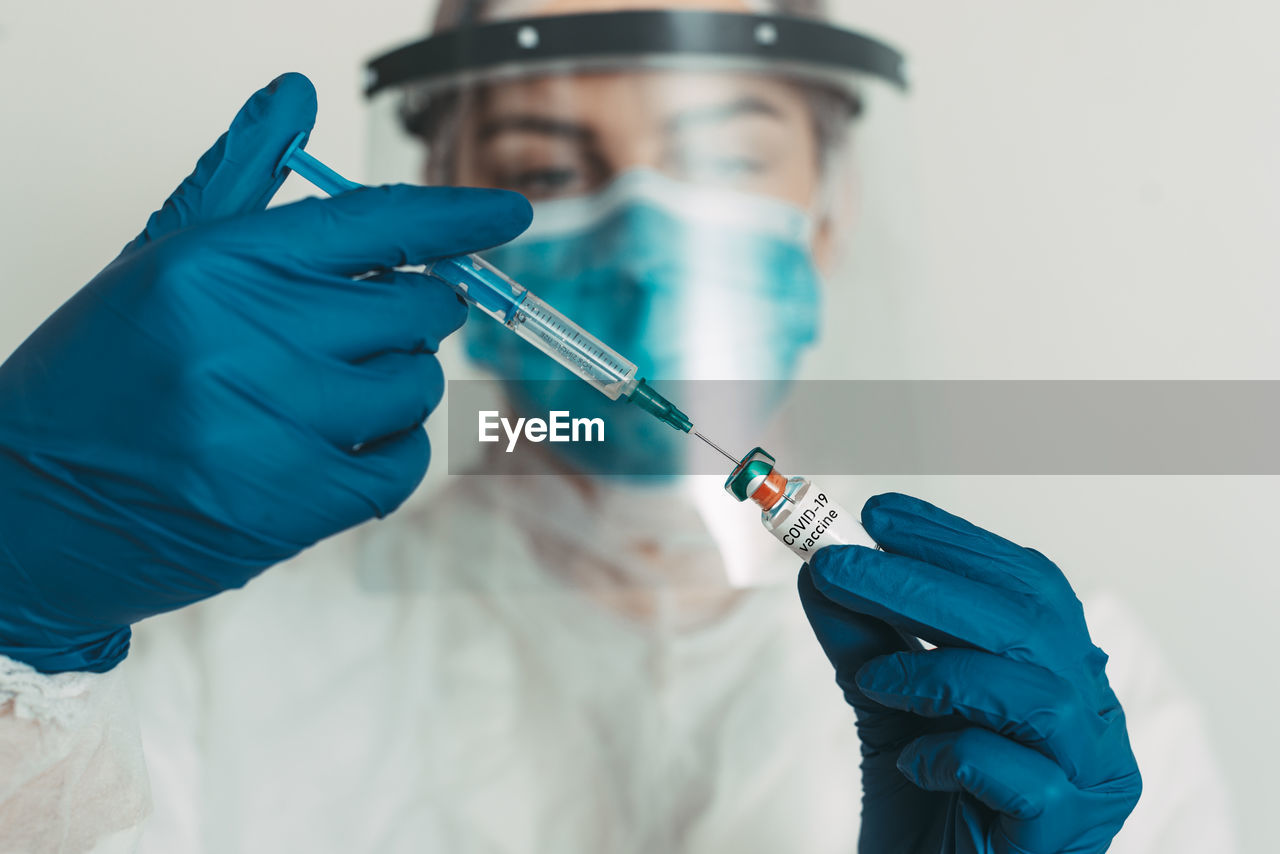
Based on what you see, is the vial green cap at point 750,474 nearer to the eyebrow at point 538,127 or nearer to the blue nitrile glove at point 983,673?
the blue nitrile glove at point 983,673

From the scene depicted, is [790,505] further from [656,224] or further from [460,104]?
[460,104]

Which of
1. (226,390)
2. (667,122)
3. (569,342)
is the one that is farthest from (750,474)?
(667,122)

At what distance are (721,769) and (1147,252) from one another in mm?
1002

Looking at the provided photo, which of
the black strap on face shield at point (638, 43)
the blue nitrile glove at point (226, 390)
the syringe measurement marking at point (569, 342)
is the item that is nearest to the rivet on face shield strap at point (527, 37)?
the black strap on face shield at point (638, 43)

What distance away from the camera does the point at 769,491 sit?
66 centimetres

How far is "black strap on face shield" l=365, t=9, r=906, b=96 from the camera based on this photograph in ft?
3.51

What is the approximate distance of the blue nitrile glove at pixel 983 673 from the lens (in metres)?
0.68

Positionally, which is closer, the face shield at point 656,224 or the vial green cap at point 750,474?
the vial green cap at point 750,474

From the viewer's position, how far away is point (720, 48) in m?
1.08

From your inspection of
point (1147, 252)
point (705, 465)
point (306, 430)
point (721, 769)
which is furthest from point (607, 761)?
point (1147, 252)

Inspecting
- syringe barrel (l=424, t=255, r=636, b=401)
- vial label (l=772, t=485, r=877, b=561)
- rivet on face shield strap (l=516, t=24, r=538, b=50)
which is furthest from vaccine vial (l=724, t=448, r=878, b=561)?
rivet on face shield strap (l=516, t=24, r=538, b=50)

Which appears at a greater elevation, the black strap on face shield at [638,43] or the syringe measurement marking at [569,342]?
the black strap on face shield at [638,43]
